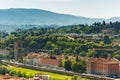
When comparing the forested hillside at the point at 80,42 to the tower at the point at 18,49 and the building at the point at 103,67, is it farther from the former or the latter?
the building at the point at 103,67

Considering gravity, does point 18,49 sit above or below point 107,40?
below

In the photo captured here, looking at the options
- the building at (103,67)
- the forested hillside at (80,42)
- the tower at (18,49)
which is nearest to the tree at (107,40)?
the forested hillside at (80,42)

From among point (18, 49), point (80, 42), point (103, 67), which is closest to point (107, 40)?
point (80, 42)

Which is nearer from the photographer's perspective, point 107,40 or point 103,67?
point 103,67

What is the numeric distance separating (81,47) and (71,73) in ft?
28.0

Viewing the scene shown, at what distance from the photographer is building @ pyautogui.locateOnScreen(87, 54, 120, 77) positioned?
3322 centimetres

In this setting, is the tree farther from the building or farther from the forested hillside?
the building

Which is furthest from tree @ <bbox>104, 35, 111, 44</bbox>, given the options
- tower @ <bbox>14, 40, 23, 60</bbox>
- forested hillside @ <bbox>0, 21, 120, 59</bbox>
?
tower @ <bbox>14, 40, 23, 60</bbox>

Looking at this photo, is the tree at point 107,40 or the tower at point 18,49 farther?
the tower at point 18,49

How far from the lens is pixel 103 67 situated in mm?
33500

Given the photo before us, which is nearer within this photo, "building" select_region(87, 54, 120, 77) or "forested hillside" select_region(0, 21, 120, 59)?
"building" select_region(87, 54, 120, 77)

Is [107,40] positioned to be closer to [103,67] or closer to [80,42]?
[80,42]

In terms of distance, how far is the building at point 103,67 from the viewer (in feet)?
109

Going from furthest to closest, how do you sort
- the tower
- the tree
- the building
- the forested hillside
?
1. the tower
2. the tree
3. the forested hillside
4. the building
